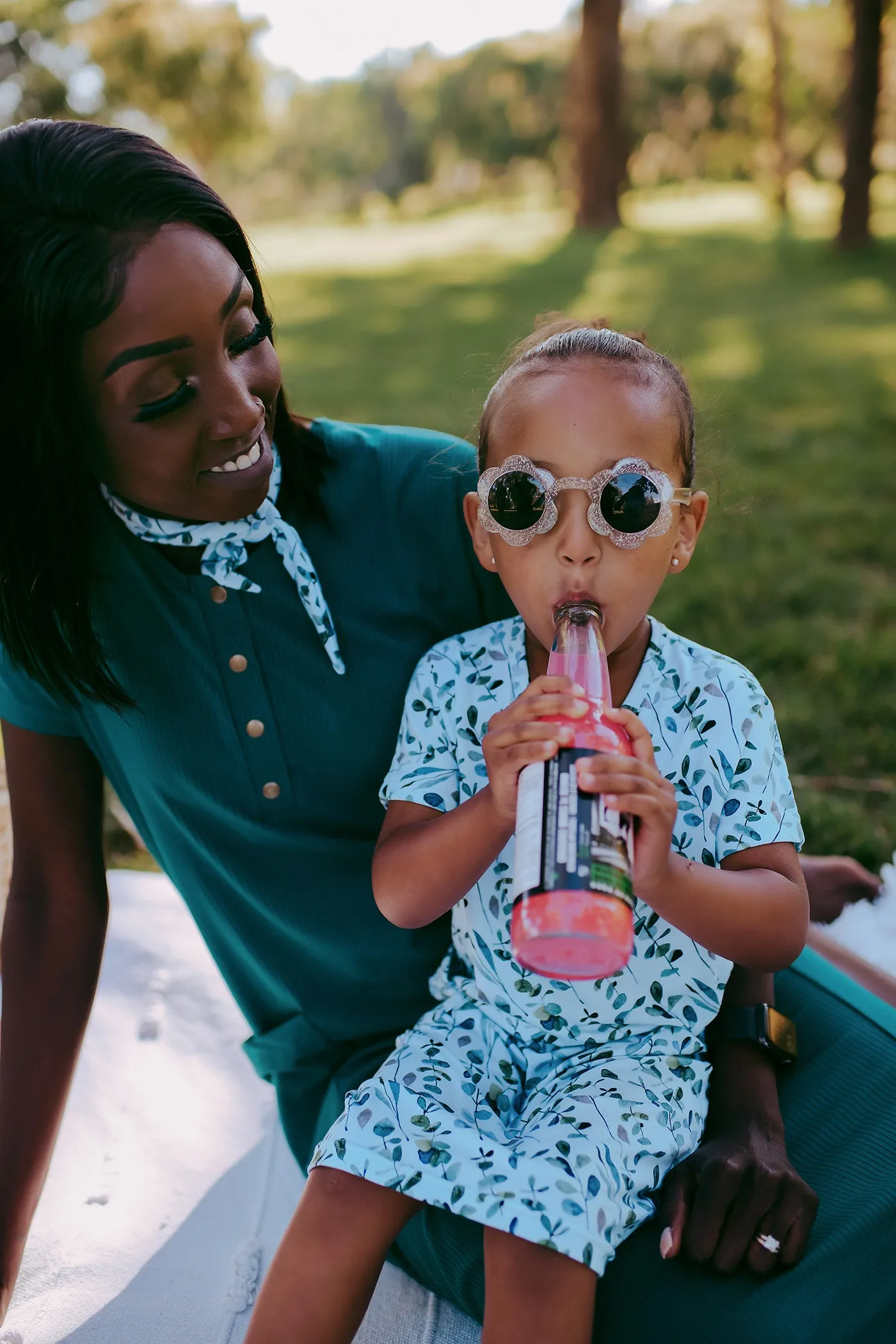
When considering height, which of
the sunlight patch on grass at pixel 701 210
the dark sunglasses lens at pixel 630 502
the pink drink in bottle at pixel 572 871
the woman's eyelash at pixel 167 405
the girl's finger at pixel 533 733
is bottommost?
the sunlight patch on grass at pixel 701 210

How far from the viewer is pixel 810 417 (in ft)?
23.6

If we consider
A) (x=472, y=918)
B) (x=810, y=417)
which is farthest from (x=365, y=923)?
(x=810, y=417)

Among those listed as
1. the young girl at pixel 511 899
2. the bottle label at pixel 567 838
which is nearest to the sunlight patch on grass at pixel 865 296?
the young girl at pixel 511 899

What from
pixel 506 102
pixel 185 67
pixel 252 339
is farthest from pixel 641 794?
pixel 506 102

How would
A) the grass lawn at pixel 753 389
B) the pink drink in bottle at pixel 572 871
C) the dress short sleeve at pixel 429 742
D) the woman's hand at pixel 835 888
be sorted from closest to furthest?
the pink drink in bottle at pixel 572 871
the dress short sleeve at pixel 429 742
the woman's hand at pixel 835 888
the grass lawn at pixel 753 389

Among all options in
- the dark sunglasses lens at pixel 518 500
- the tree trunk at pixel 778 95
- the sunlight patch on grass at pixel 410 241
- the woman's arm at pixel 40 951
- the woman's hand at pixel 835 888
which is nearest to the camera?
the dark sunglasses lens at pixel 518 500

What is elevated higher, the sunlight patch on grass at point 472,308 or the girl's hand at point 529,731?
the girl's hand at point 529,731

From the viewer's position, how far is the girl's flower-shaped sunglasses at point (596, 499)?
163 centimetres

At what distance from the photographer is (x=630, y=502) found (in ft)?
5.35

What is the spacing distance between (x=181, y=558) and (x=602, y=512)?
67 centimetres

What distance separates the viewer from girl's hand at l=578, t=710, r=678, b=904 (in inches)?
50.9

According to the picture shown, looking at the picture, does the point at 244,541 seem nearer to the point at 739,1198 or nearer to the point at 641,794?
the point at 641,794

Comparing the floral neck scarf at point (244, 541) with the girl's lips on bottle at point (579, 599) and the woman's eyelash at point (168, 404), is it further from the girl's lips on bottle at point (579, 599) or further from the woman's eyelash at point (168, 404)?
the girl's lips on bottle at point (579, 599)

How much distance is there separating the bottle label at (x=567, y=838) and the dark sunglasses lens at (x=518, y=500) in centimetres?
47
